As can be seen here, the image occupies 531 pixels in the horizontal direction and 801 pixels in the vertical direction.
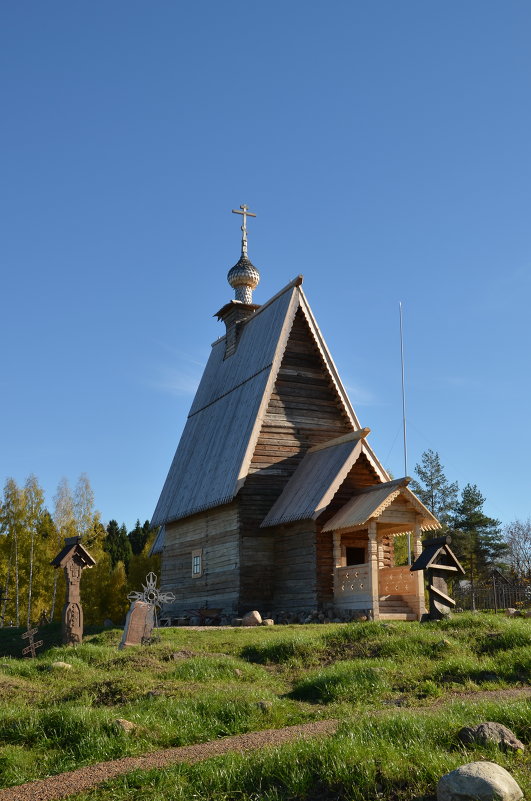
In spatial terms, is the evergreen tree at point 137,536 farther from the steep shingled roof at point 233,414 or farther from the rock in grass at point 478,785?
the rock in grass at point 478,785

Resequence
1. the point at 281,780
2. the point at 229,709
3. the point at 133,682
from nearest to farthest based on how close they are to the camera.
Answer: the point at 281,780
the point at 229,709
the point at 133,682

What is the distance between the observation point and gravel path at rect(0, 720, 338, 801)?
782 cm

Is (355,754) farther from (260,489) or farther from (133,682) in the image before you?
(260,489)

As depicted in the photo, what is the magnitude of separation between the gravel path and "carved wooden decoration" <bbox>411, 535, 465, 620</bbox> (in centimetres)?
873

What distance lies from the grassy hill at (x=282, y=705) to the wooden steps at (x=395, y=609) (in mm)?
4634

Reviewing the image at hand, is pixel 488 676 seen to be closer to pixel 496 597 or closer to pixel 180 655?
pixel 180 655

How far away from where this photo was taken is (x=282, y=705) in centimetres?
1030

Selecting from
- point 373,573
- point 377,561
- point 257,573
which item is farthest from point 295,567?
point 373,573

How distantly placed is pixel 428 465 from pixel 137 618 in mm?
36747

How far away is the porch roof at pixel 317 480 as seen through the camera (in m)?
21.9

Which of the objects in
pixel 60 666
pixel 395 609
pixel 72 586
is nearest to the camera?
pixel 60 666

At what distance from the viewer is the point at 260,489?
24812 mm

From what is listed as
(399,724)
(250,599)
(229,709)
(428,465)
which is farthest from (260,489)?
(428,465)

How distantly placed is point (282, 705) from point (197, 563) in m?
17.1
